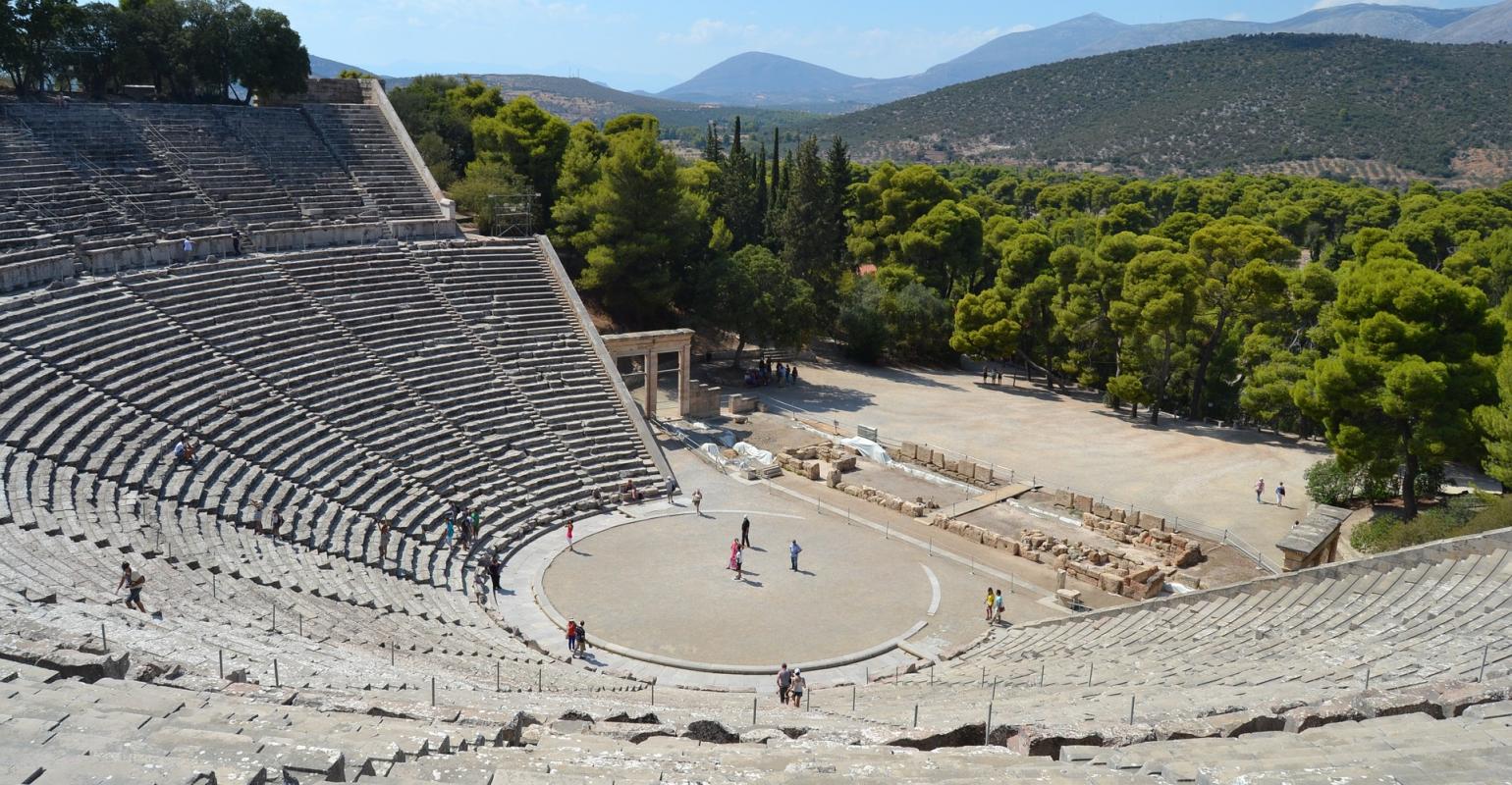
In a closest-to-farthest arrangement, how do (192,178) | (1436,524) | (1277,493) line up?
1. (1436,524)
2. (1277,493)
3. (192,178)

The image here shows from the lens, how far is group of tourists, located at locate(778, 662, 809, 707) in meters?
16.5

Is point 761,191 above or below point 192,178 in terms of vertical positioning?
above

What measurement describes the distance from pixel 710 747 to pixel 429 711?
3154 mm

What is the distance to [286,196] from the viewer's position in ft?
114

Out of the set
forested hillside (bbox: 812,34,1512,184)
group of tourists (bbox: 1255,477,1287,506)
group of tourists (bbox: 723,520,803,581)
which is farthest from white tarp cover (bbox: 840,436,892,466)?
forested hillside (bbox: 812,34,1512,184)

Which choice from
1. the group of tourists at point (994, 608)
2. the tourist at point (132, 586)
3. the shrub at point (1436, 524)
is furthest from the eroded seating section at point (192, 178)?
the shrub at point (1436, 524)

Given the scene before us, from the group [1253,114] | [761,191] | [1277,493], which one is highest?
[1253,114]

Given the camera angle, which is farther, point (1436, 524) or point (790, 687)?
point (1436, 524)

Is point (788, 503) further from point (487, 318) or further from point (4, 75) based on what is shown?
point (4, 75)

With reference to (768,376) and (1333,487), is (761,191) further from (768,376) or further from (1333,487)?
(1333,487)

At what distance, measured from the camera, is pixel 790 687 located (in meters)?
16.7

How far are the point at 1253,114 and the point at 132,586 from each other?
14751 cm

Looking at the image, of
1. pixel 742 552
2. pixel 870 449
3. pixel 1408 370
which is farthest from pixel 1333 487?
pixel 742 552

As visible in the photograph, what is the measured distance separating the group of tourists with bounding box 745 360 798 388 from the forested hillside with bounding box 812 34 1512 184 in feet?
327
